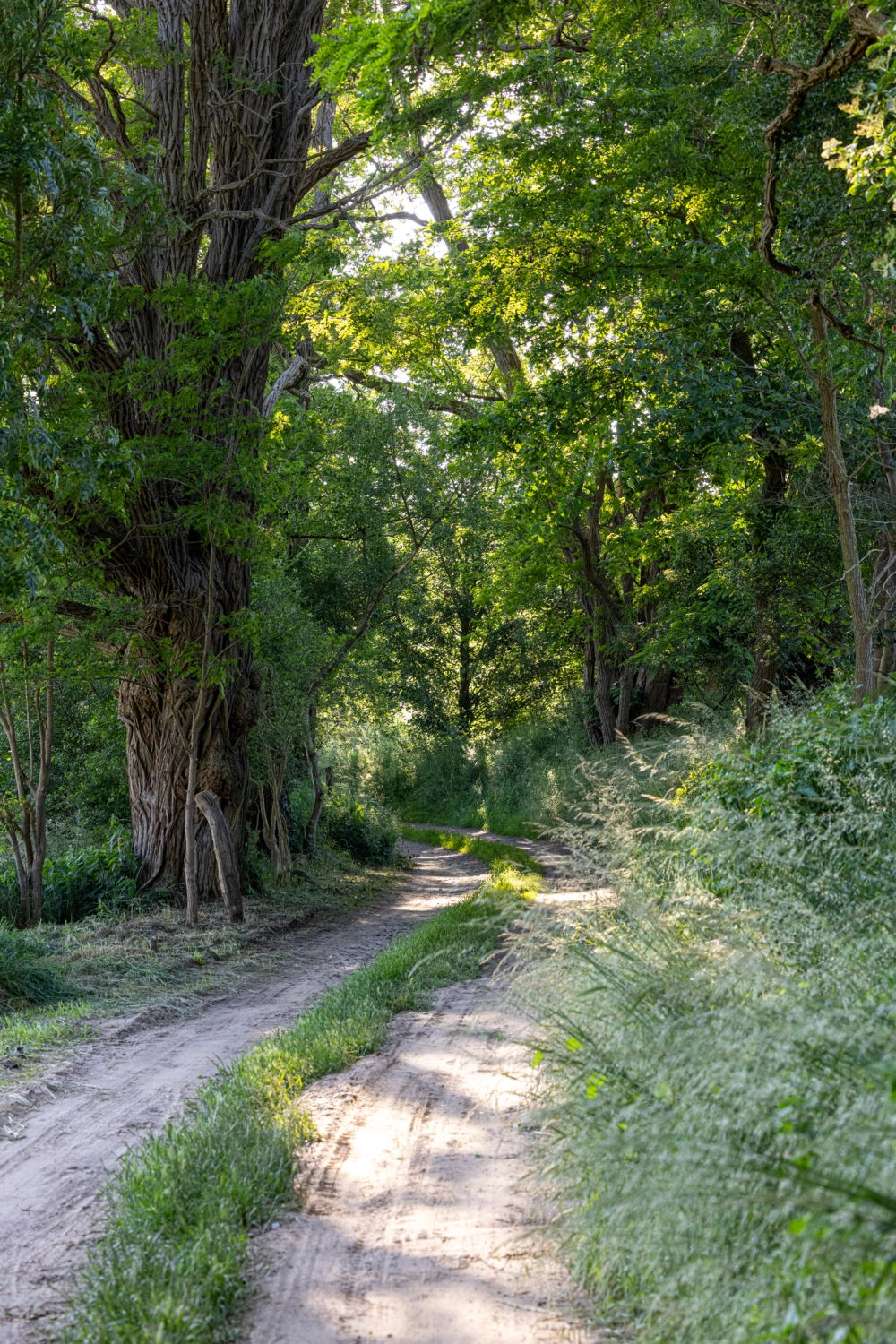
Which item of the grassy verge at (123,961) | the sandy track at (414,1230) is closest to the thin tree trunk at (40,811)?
the grassy verge at (123,961)

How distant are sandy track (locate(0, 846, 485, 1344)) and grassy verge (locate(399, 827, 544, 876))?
7.58 m

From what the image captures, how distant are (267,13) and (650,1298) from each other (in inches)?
536

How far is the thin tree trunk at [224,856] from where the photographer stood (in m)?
11.5

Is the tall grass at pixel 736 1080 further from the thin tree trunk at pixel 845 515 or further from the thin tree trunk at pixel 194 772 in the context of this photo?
→ the thin tree trunk at pixel 194 772

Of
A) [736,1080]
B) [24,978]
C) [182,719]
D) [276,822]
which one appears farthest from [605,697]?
[736,1080]

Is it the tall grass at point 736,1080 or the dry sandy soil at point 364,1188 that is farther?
the dry sandy soil at point 364,1188

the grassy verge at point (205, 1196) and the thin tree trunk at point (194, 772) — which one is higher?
the thin tree trunk at point (194, 772)

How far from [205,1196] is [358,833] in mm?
17188

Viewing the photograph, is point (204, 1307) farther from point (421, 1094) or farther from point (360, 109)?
point (360, 109)

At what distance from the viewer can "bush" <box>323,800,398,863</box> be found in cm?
2045

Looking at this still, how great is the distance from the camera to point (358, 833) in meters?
20.7

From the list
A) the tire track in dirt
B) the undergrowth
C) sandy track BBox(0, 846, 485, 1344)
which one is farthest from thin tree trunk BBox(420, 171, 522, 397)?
the tire track in dirt

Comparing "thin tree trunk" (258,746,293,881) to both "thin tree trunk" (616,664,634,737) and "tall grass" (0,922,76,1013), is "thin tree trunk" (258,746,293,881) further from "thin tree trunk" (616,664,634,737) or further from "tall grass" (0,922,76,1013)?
"thin tree trunk" (616,664,634,737)

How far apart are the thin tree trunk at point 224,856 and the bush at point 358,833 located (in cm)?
842
